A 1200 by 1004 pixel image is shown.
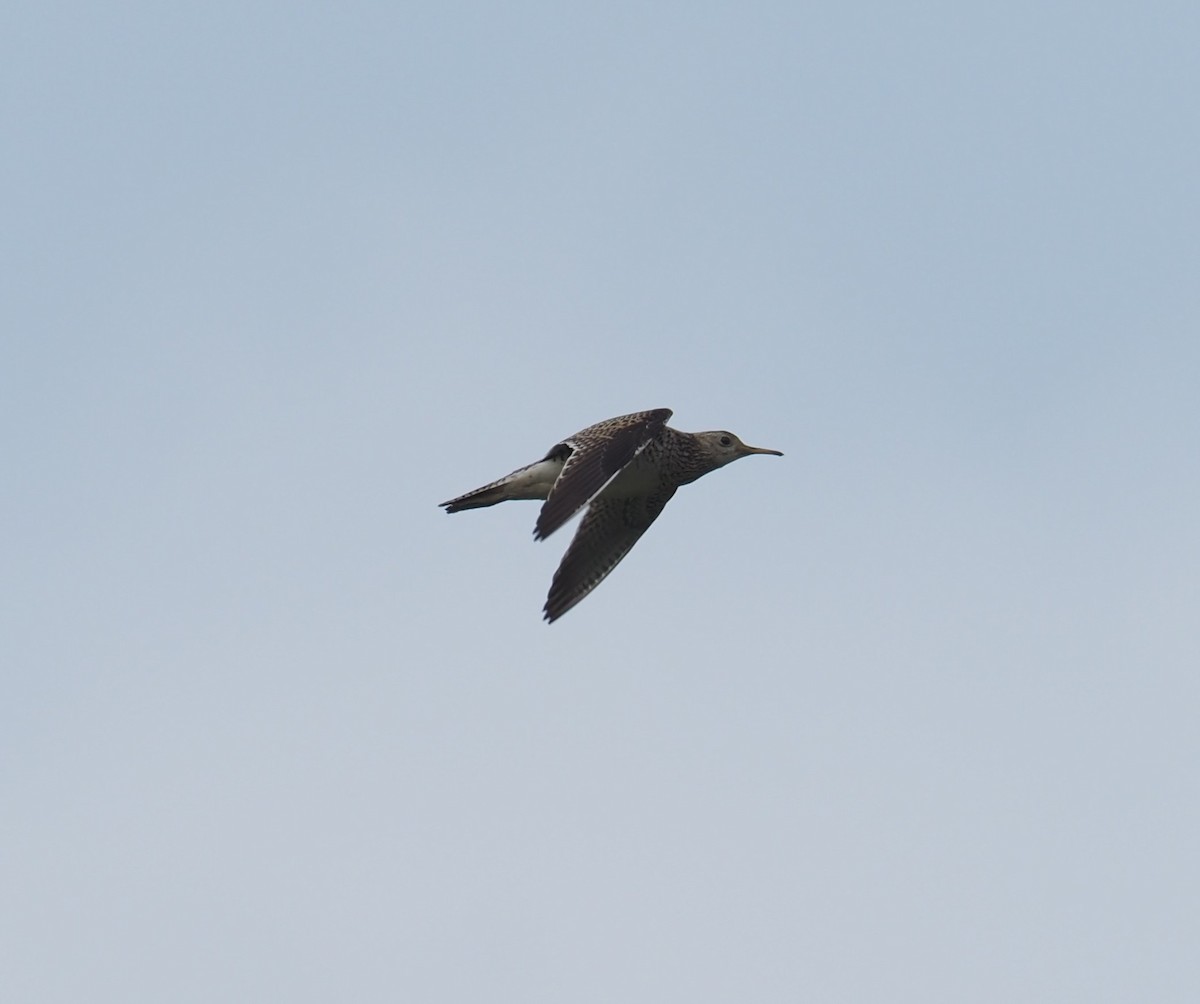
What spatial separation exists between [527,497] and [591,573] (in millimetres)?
1129

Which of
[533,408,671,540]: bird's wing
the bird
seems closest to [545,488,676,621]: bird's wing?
the bird

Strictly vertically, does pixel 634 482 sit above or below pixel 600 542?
above

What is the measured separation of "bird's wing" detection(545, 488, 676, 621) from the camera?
77.5 ft

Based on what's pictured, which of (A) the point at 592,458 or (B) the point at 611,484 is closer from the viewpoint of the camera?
(A) the point at 592,458

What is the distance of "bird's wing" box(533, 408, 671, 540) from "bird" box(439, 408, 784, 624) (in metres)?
0.01

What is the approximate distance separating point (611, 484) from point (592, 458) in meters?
1.35

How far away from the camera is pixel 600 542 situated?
24.2 meters

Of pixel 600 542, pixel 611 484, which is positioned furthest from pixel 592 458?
pixel 600 542

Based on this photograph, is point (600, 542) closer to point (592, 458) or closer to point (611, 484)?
point (611, 484)

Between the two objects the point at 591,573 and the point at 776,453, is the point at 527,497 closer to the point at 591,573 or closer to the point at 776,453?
the point at 591,573

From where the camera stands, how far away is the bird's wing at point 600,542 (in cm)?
2362

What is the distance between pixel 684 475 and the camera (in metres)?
24.8

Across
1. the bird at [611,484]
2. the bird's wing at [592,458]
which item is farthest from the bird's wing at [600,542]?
the bird's wing at [592,458]

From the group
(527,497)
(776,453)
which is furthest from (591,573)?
(776,453)
